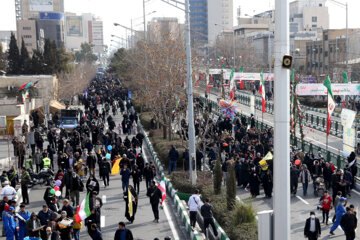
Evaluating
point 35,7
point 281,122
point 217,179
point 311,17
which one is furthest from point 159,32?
point 35,7

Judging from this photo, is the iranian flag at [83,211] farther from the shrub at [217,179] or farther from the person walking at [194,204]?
the shrub at [217,179]

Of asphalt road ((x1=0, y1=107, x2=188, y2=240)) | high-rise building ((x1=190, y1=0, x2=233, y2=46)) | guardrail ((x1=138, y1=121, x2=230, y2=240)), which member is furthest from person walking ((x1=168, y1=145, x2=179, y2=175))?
high-rise building ((x1=190, y1=0, x2=233, y2=46))

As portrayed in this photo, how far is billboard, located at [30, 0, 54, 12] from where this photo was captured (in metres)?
168

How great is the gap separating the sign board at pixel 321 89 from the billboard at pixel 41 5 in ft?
488

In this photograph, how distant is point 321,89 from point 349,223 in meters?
17.4

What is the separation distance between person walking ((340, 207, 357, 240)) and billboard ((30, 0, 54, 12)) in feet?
538

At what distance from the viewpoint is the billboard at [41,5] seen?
168 m

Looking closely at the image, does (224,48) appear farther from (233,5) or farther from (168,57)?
(233,5)

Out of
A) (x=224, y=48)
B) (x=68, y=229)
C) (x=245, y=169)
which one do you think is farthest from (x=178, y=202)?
(x=224, y=48)

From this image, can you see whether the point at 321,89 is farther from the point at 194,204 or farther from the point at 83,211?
the point at 83,211

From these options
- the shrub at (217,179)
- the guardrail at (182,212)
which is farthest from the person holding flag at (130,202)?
the shrub at (217,179)

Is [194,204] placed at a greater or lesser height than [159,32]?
lesser

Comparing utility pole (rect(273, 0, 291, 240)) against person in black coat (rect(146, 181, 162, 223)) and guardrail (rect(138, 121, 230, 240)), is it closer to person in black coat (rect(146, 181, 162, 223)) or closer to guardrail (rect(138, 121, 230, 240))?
guardrail (rect(138, 121, 230, 240))

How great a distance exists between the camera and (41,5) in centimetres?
A: 16888
